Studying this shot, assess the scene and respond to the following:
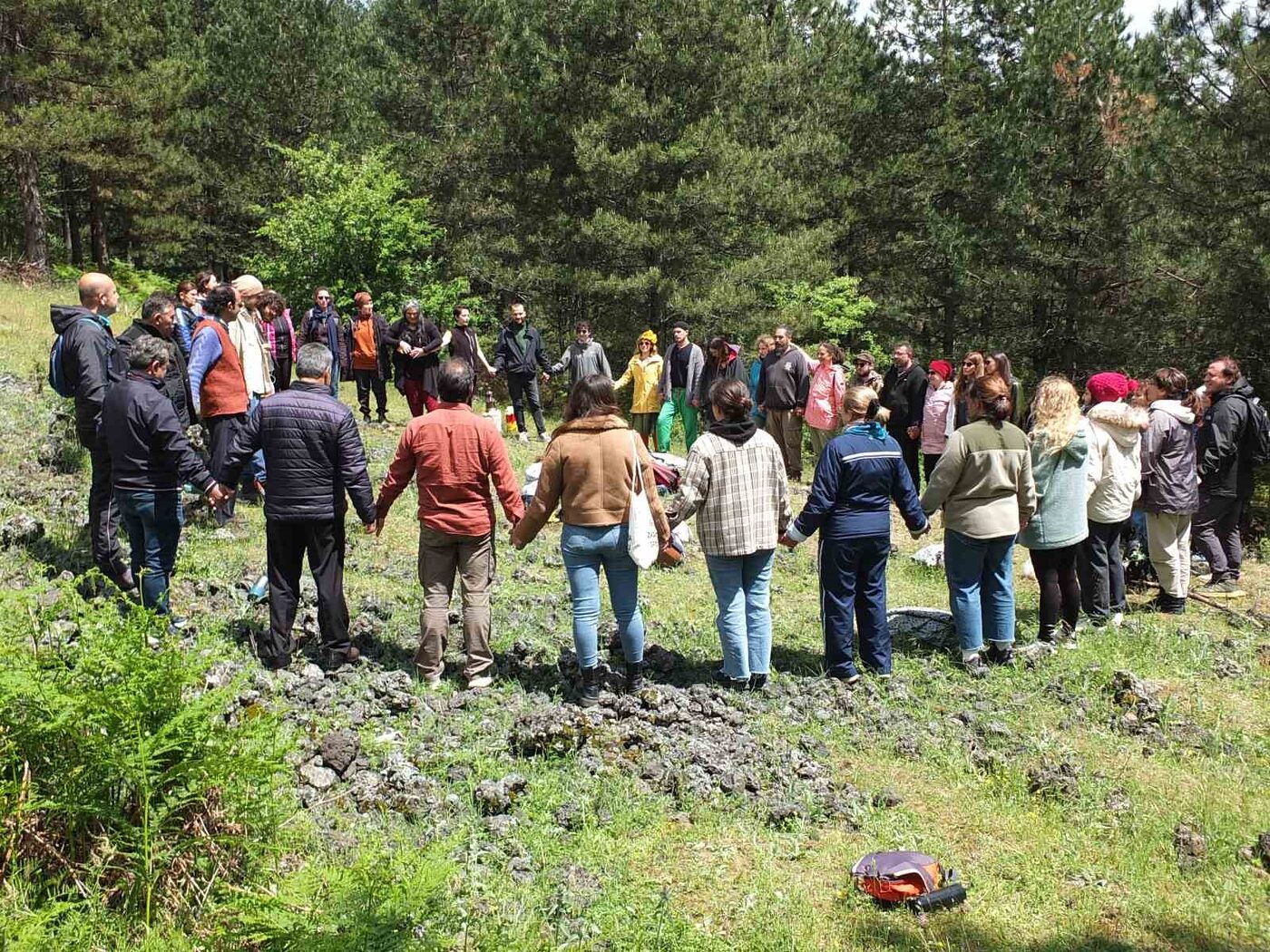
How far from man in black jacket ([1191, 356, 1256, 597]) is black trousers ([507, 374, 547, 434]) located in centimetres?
849

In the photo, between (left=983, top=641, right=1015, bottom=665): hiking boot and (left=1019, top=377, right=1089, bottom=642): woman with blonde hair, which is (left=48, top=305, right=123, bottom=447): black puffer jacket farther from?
(left=1019, top=377, right=1089, bottom=642): woman with blonde hair

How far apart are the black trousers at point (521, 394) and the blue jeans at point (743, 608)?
26.3 ft

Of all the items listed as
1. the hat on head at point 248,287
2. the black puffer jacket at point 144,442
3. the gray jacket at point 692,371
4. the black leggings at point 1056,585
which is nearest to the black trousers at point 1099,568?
the black leggings at point 1056,585

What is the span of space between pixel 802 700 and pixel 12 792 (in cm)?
431

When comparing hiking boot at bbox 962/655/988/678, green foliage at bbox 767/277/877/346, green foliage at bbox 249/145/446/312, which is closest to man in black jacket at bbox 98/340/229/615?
hiking boot at bbox 962/655/988/678

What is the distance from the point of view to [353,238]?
22.6 metres

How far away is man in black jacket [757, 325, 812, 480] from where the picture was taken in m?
12.1

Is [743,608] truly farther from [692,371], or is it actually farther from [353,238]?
[353,238]

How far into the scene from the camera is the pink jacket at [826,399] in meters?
11.9

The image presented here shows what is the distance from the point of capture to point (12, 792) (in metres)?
3.72

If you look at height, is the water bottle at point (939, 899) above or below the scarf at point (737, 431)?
below

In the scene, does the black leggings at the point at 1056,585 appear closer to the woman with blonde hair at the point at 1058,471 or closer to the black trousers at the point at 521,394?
the woman with blonde hair at the point at 1058,471

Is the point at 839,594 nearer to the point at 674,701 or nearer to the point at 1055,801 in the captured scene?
the point at 674,701

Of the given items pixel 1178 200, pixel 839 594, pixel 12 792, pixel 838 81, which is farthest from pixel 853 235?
pixel 12 792
